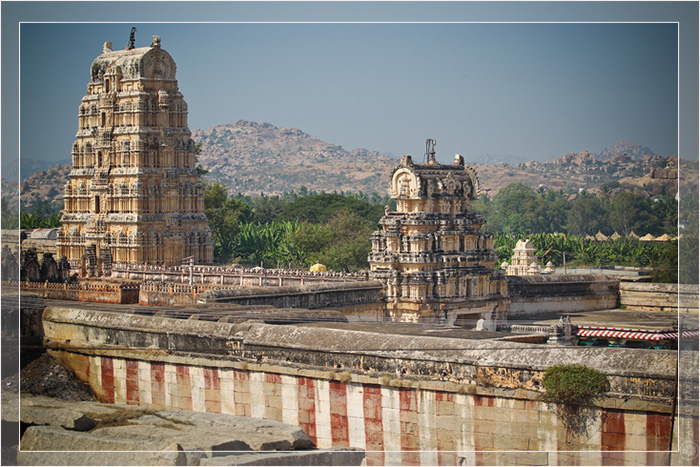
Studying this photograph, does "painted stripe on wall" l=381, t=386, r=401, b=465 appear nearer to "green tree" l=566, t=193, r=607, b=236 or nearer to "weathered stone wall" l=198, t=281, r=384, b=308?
"weathered stone wall" l=198, t=281, r=384, b=308

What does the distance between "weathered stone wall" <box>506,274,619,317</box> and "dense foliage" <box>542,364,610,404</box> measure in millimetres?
23161

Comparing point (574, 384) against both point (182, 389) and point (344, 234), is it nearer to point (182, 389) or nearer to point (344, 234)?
point (182, 389)

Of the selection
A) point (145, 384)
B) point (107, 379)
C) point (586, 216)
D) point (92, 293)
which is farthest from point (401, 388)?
point (586, 216)

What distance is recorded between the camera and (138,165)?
48375 mm

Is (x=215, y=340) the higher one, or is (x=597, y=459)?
(x=215, y=340)

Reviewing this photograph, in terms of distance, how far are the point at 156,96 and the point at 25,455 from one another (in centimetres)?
3402

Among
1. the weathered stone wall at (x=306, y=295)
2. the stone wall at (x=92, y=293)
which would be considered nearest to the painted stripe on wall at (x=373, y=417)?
the weathered stone wall at (x=306, y=295)

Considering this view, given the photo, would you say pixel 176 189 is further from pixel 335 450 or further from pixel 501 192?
pixel 501 192

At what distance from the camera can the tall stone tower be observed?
159 ft

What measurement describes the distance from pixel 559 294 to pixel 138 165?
1809 cm

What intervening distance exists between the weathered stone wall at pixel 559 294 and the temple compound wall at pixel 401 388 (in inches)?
811

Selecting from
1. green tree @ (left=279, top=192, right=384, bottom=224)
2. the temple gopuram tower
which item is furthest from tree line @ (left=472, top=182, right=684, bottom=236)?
the temple gopuram tower

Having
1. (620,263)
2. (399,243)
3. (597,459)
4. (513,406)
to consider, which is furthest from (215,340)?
(620,263)

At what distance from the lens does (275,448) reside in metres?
16.4
